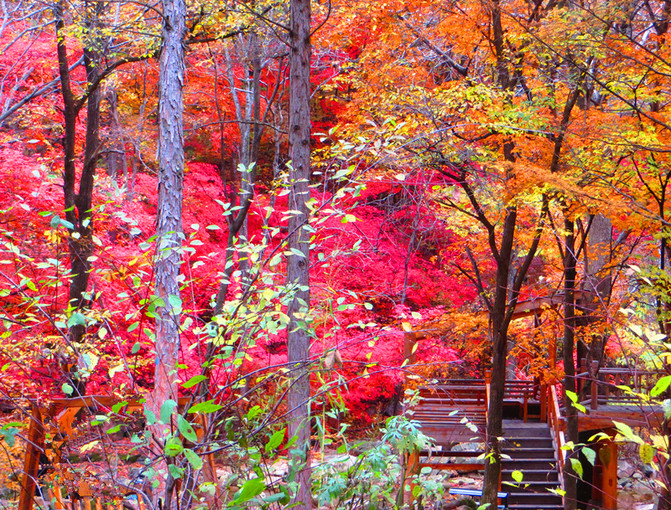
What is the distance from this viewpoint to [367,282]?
510 inches

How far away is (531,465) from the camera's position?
35.8 feet

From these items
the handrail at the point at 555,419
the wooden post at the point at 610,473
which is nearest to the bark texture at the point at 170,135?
the handrail at the point at 555,419

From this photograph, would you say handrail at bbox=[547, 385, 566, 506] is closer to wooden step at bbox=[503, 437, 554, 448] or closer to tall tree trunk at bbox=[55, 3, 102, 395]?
wooden step at bbox=[503, 437, 554, 448]

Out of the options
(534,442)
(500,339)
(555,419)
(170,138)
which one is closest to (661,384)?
(170,138)

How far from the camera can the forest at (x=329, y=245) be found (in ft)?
7.86

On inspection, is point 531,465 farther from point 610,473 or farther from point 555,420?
point 610,473

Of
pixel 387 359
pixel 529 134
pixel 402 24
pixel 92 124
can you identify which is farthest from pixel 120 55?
pixel 387 359

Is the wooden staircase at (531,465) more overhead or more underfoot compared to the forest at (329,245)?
more underfoot

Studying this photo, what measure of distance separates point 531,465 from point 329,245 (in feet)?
19.3

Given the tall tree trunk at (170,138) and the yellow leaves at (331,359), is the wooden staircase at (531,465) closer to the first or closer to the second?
the tall tree trunk at (170,138)

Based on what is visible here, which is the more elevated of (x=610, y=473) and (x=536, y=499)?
(x=610, y=473)

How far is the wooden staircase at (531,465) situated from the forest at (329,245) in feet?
0.92

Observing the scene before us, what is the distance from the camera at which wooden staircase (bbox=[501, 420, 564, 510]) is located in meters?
10.2

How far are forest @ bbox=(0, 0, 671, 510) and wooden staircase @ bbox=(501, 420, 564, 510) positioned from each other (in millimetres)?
281
